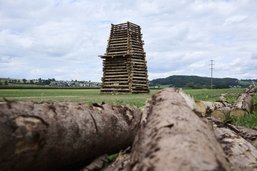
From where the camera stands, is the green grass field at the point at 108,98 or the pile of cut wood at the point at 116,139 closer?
the pile of cut wood at the point at 116,139

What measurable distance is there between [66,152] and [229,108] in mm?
7510

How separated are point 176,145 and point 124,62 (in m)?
37.1

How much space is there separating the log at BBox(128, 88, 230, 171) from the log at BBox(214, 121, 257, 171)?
38.7 inches

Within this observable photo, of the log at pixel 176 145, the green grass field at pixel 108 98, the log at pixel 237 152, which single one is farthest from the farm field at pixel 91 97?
the log at pixel 176 145

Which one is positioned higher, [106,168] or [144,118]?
[144,118]

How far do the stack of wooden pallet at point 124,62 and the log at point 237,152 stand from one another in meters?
34.0

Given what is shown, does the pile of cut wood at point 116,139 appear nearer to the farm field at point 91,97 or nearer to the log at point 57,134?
the log at point 57,134

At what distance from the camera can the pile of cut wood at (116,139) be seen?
3400 mm

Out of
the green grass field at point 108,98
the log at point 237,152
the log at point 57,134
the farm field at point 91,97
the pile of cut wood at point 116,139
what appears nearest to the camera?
the pile of cut wood at point 116,139

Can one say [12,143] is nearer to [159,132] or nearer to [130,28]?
[159,132]

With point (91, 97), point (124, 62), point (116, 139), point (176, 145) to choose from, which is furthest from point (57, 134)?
point (124, 62)

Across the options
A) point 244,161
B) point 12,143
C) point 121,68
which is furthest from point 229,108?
point 121,68

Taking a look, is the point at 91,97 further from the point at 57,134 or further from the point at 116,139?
the point at 57,134

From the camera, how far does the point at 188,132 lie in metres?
3.76
